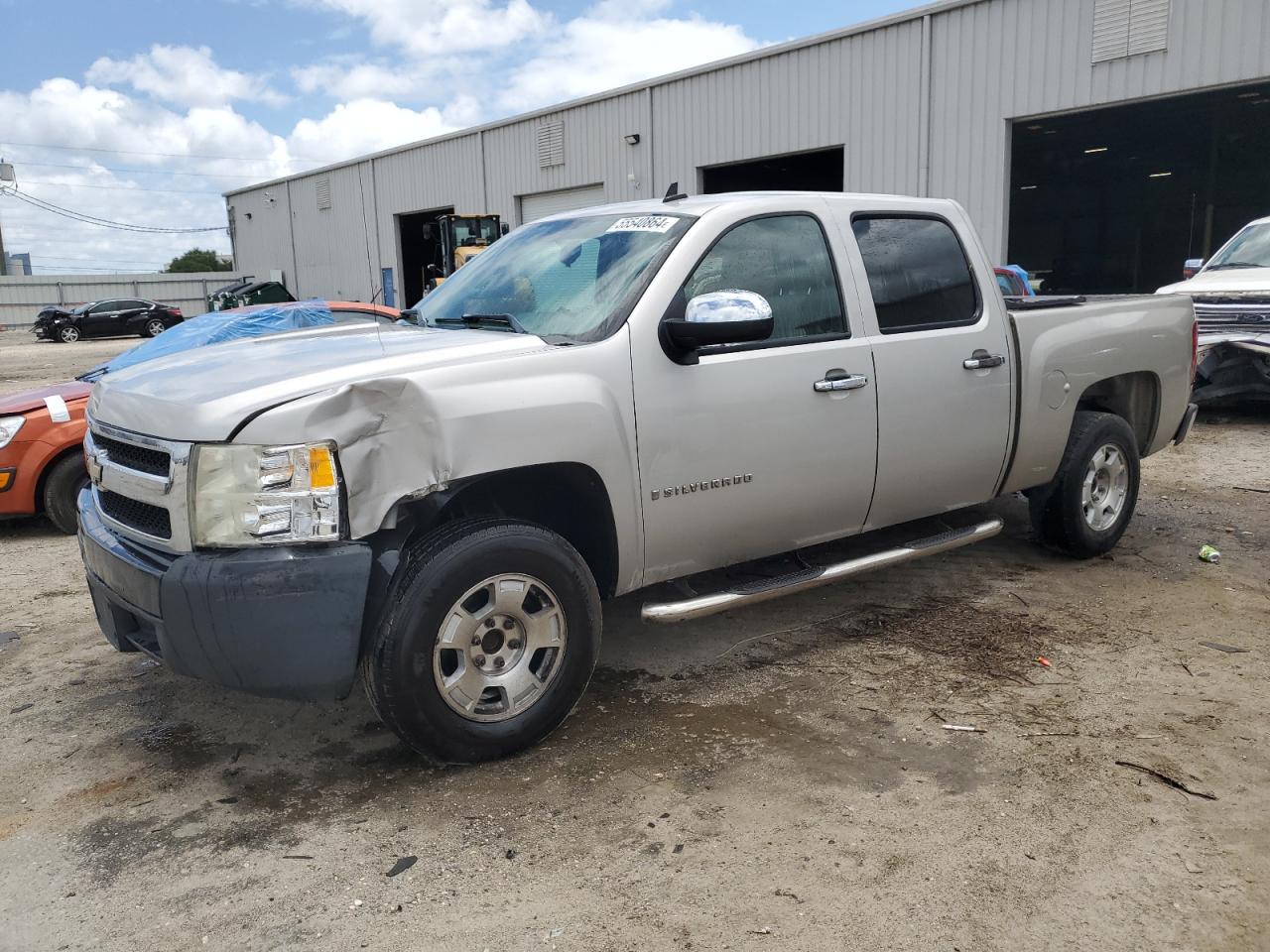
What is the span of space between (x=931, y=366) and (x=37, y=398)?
230 inches

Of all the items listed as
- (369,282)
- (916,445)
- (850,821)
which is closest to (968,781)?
(850,821)

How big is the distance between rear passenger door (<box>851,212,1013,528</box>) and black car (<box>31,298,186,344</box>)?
118ft

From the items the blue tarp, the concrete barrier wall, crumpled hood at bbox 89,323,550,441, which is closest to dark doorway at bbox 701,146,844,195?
the blue tarp

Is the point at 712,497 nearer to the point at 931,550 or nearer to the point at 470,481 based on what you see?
the point at 470,481

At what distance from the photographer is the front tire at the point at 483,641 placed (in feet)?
10.5

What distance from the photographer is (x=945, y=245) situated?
16.3 ft

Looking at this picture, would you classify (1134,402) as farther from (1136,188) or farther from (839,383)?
(1136,188)

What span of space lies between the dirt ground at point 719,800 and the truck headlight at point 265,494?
3.00ft

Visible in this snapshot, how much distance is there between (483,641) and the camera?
3.43 meters

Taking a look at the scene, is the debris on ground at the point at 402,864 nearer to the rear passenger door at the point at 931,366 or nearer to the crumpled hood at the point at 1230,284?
the rear passenger door at the point at 931,366

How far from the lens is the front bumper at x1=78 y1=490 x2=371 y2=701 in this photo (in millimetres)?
3016

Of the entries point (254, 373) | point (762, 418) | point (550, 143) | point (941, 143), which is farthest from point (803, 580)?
point (550, 143)

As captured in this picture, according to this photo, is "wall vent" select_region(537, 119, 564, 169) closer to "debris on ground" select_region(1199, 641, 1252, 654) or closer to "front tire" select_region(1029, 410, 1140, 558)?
"front tire" select_region(1029, 410, 1140, 558)

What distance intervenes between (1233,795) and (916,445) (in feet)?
6.11
